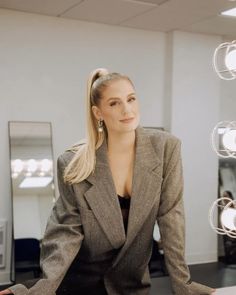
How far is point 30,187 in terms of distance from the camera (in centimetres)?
426

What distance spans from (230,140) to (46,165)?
9.74ft

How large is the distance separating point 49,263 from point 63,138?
119 inches

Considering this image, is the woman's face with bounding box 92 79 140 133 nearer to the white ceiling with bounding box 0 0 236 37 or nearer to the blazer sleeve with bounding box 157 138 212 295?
the blazer sleeve with bounding box 157 138 212 295

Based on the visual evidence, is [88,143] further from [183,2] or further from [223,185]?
[223,185]

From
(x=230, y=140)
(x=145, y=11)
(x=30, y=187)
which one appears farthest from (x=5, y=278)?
(x=230, y=140)

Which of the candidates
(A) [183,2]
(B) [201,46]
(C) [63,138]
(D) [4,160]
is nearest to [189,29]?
(B) [201,46]

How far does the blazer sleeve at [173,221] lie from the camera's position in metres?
1.61

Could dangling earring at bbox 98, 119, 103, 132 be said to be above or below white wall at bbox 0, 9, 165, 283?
below

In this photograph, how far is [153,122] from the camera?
16.3ft

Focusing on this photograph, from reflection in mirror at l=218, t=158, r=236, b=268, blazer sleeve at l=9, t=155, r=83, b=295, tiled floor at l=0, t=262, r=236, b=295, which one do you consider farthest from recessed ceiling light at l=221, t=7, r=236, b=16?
blazer sleeve at l=9, t=155, r=83, b=295

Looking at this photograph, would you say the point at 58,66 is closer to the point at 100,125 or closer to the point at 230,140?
the point at 100,125

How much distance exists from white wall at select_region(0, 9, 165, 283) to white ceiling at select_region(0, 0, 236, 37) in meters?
0.13

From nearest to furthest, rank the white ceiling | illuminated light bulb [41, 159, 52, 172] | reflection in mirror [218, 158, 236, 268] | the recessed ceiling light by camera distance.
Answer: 1. the white ceiling
2. the recessed ceiling light
3. illuminated light bulb [41, 159, 52, 172]
4. reflection in mirror [218, 158, 236, 268]

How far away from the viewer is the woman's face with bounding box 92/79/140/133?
156cm
